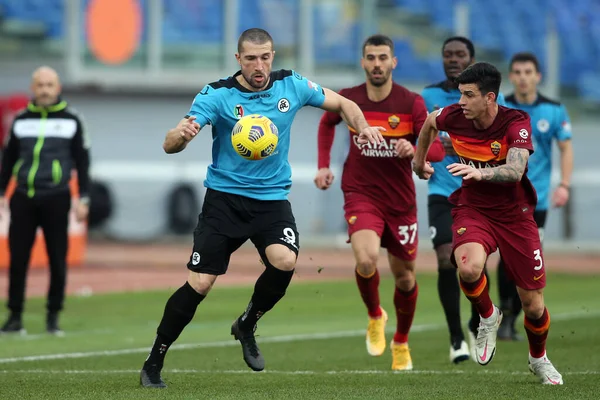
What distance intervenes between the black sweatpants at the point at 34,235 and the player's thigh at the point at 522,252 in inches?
222

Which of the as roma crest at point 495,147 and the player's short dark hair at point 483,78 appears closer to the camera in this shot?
the player's short dark hair at point 483,78

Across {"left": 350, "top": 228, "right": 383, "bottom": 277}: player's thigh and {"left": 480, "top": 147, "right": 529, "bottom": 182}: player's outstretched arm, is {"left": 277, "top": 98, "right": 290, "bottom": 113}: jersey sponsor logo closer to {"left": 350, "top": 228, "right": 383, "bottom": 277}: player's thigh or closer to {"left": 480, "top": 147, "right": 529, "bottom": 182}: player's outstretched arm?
{"left": 480, "top": 147, "right": 529, "bottom": 182}: player's outstretched arm

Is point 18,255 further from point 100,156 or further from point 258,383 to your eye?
point 100,156

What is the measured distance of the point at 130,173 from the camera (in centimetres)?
2809

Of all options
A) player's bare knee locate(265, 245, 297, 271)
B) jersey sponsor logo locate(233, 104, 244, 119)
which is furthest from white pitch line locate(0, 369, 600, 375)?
jersey sponsor logo locate(233, 104, 244, 119)

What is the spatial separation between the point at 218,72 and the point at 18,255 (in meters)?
15.4

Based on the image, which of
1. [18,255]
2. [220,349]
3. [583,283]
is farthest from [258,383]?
[583,283]

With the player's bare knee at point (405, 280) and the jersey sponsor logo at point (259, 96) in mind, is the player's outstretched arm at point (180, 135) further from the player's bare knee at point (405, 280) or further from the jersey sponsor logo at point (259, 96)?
the player's bare knee at point (405, 280)

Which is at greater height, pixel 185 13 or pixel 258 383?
pixel 185 13

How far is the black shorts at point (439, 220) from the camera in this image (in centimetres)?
1056

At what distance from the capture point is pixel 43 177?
12594 millimetres

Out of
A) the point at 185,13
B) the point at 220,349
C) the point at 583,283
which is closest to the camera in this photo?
the point at 220,349

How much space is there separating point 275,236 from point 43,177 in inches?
188

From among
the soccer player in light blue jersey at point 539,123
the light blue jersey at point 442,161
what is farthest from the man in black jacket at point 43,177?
the soccer player in light blue jersey at point 539,123
